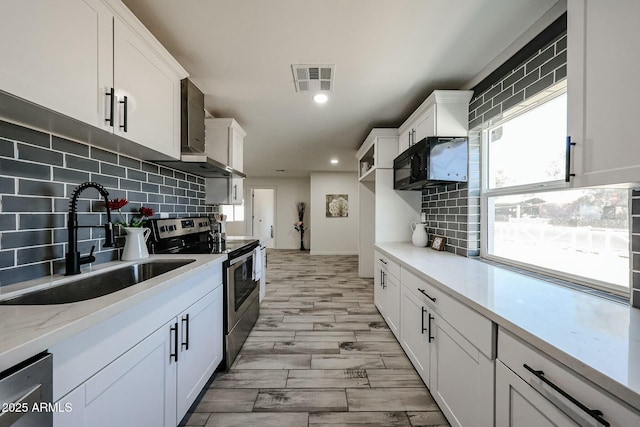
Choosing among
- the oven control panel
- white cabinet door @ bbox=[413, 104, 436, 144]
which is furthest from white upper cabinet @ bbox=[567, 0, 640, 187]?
the oven control panel

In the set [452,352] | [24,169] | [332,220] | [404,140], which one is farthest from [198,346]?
[332,220]

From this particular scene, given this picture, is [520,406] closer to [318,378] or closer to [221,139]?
[318,378]

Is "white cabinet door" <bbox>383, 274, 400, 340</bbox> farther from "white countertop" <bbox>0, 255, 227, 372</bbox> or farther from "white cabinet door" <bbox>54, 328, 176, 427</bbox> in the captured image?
"white countertop" <bbox>0, 255, 227, 372</bbox>

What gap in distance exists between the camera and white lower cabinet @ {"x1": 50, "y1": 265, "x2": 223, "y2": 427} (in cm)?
76

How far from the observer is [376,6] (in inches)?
55.5

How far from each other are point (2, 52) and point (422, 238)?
3.07m

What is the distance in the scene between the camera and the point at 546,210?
5.41 ft

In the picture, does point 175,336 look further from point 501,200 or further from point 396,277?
point 501,200

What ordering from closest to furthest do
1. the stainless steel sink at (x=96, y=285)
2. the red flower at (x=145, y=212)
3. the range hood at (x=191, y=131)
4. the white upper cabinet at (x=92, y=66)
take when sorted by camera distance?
1. the white upper cabinet at (x=92, y=66)
2. the stainless steel sink at (x=96, y=285)
3. the red flower at (x=145, y=212)
4. the range hood at (x=191, y=131)

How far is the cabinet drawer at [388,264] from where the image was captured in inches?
91.5

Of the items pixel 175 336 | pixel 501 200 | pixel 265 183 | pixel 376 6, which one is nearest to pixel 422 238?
pixel 501 200

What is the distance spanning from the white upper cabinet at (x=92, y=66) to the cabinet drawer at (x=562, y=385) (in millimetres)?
1934

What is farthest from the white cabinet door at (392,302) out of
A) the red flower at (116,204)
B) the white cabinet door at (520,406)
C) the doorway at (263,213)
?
the doorway at (263,213)

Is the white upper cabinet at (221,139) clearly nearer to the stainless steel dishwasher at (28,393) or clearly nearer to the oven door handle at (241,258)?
the oven door handle at (241,258)
